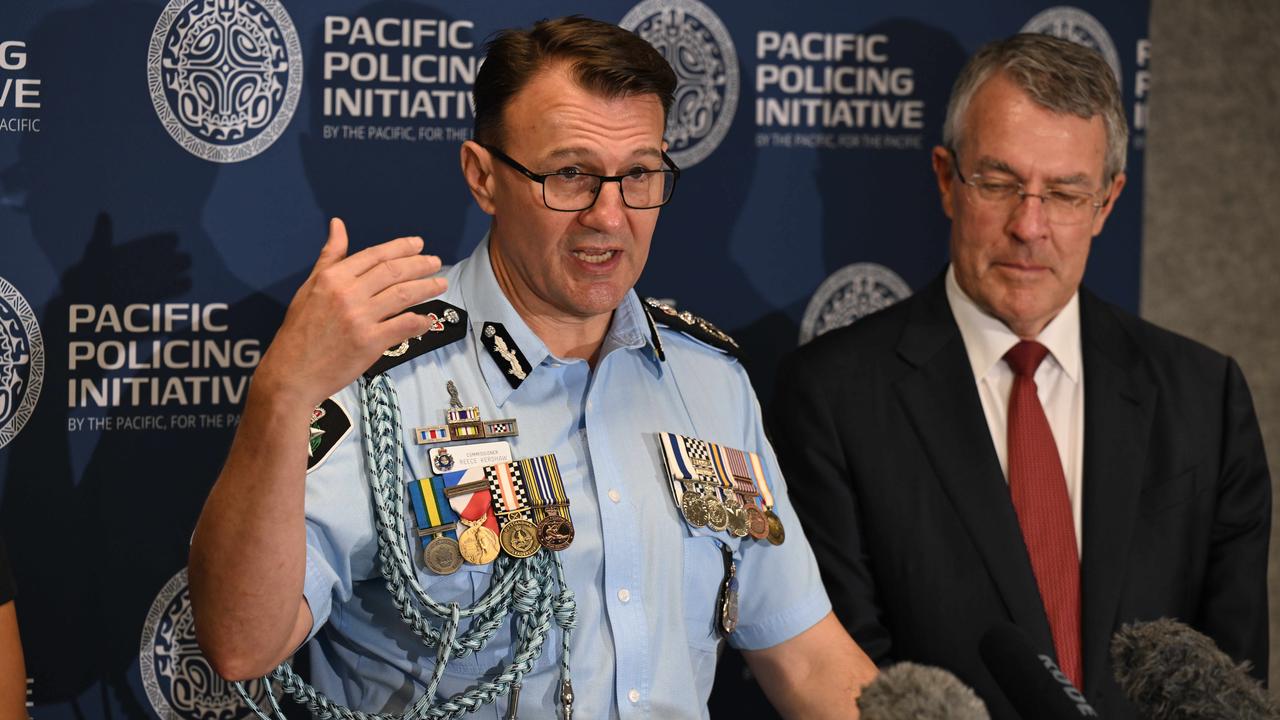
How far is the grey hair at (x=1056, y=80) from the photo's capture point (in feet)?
7.78

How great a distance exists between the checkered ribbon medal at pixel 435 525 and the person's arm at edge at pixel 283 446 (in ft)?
0.74

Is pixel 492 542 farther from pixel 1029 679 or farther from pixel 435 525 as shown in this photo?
pixel 1029 679

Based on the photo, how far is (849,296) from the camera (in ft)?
9.28

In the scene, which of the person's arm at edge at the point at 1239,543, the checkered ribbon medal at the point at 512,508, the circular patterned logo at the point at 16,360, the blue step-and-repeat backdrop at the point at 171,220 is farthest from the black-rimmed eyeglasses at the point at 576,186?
the person's arm at edge at the point at 1239,543

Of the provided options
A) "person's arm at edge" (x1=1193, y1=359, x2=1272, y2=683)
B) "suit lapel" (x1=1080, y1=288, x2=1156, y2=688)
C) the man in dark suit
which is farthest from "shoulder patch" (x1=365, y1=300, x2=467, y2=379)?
"person's arm at edge" (x1=1193, y1=359, x2=1272, y2=683)

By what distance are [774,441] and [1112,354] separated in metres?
0.68

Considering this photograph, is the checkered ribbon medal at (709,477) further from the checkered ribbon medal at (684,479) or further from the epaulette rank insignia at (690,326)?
the epaulette rank insignia at (690,326)

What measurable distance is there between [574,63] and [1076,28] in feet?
4.87

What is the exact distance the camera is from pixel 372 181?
2506mm

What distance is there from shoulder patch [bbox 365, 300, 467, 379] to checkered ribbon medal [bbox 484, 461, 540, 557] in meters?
0.21

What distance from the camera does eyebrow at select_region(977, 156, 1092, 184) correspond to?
7.77 ft

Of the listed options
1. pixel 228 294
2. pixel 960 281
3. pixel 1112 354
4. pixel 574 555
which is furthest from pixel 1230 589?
pixel 228 294

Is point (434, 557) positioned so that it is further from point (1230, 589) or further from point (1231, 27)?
point (1231, 27)

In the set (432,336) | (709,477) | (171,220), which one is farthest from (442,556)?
(171,220)
